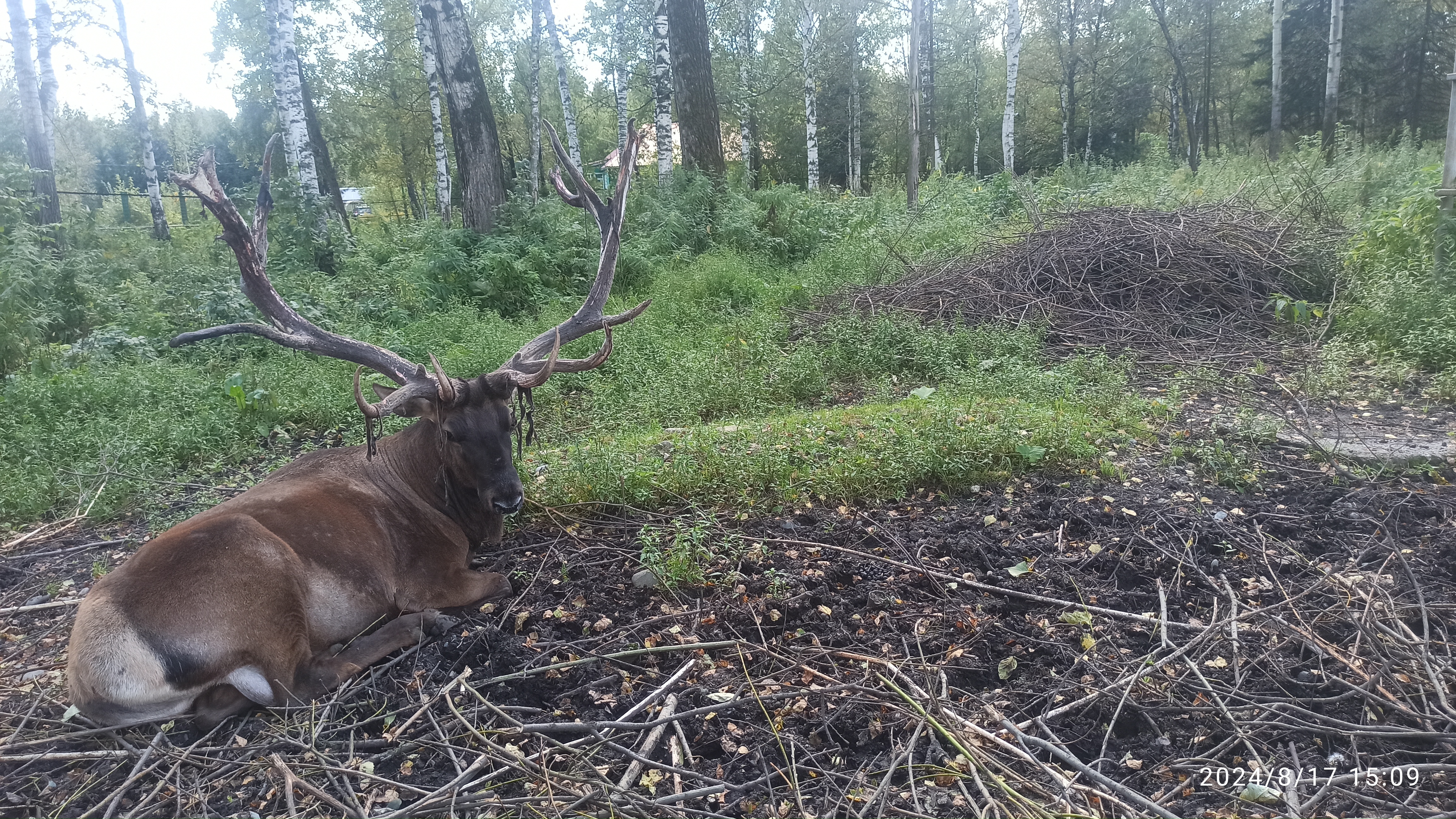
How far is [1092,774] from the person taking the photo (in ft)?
8.84

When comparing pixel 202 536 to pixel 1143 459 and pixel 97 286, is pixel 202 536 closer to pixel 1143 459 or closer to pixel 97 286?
pixel 1143 459

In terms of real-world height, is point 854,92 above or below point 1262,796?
above

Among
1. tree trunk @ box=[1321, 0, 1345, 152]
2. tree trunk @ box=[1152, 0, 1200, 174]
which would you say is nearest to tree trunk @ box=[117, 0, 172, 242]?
tree trunk @ box=[1321, 0, 1345, 152]

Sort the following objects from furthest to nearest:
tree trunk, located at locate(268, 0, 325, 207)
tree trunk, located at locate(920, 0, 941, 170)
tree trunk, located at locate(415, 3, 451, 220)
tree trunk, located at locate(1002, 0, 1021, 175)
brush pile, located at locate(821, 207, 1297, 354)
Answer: tree trunk, located at locate(920, 0, 941, 170)
tree trunk, located at locate(1002, 0, 1021, 175)
tree trunk, located at locate(415, 3, 451, 220)
tree trunk, located at locate(268, 0, 325, 207)
brush pile, located at locate(821, 207, 1297, 354)

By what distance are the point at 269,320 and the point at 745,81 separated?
32.3 meters

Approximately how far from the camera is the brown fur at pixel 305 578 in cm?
321

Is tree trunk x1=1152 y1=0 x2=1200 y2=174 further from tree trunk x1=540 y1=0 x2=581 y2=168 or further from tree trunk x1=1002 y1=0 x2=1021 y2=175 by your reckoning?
tree trunk x1=540 y1=0 x2=581 y2=168

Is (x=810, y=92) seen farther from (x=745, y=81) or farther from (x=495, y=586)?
(x=495, y=586)

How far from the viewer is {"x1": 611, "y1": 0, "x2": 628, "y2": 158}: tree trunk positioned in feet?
87.9

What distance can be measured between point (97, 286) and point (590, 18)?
39176 millimetres

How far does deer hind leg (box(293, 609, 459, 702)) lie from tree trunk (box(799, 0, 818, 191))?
59.7 feet

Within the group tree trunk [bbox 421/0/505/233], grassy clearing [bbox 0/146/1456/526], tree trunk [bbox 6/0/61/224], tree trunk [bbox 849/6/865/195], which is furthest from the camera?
tree trunk [bbox 849/6/865/195]

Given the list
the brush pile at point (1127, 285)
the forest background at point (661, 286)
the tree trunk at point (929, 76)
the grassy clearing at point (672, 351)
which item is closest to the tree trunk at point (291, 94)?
the forest background at point (661, 286)

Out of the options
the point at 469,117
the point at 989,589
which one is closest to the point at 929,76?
the point at 469,117
